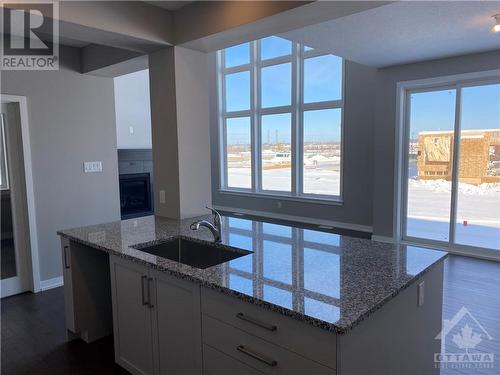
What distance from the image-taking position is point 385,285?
150cm

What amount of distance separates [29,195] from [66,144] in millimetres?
650

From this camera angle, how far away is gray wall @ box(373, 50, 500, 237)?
16.4ft

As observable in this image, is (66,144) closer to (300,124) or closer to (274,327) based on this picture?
(274,327)

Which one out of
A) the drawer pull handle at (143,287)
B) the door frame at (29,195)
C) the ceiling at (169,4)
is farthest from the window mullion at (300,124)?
the drawer pull handle at (143,287)

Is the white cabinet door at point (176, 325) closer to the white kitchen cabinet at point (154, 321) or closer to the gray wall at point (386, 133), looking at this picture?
the white kitchen cabinet at point (154, 321)

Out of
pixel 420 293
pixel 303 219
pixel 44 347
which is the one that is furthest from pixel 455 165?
pixel 44 347

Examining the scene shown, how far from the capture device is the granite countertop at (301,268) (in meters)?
1.33

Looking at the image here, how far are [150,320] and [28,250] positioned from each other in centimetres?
235

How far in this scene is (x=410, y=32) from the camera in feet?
11.9

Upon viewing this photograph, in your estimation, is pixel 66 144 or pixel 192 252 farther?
pixel 66 144

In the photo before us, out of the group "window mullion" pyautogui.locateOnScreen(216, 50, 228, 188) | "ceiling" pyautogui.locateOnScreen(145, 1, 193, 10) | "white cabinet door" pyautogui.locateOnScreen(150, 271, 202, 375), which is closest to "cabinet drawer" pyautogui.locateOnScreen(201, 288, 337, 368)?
"white cabinet door" pyautogui.locateOnScreen(150, 271, 202, 375)

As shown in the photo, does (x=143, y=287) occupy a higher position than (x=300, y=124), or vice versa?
(x=300, y=124)

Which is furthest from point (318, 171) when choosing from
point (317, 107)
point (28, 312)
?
point (28, 312)

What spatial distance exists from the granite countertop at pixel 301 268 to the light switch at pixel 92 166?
4.99ft
